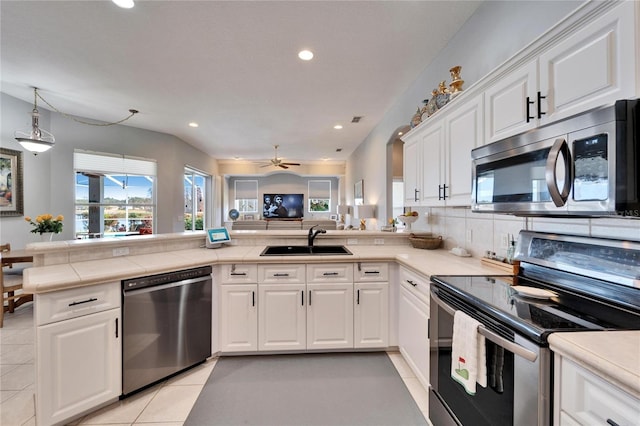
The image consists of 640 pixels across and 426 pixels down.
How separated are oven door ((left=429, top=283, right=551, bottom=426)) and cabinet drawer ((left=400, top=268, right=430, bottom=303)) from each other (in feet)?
0.68

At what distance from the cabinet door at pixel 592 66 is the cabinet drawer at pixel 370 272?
1563 millimetres

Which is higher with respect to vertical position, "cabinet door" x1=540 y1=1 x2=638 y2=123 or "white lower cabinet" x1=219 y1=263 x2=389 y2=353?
"cabinet door" x1=540 y1=1 x2=638 y2=123

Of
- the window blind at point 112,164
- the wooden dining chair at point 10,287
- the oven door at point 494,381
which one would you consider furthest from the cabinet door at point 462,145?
the window blind at point 112,164

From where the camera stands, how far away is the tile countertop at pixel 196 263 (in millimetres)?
1596

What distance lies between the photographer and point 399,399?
6.03 feet

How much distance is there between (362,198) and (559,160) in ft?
17.4

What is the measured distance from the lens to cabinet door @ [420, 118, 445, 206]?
2.07m

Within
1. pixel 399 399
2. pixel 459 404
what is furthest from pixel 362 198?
pixel 459 404

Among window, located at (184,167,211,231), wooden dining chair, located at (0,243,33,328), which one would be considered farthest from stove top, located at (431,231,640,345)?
window, located at (184,167,211,231)

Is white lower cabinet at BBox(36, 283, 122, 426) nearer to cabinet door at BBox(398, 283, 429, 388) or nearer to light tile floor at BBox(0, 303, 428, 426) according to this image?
light tile floor at BBox(0, 303, 428, 426)

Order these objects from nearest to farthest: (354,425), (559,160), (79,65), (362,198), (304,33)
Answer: (559,160) → (354,425) → (304,33) → (79,65) → (362,198)

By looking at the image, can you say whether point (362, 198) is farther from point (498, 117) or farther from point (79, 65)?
point (79, 65)

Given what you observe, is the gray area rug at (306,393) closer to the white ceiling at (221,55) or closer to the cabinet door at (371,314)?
the cabinet door at (371,314)

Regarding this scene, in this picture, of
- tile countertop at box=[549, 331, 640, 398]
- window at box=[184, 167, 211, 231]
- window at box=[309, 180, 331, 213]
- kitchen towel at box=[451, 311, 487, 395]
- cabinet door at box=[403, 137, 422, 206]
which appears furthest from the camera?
window at box=[309, 180, 331, 213]
